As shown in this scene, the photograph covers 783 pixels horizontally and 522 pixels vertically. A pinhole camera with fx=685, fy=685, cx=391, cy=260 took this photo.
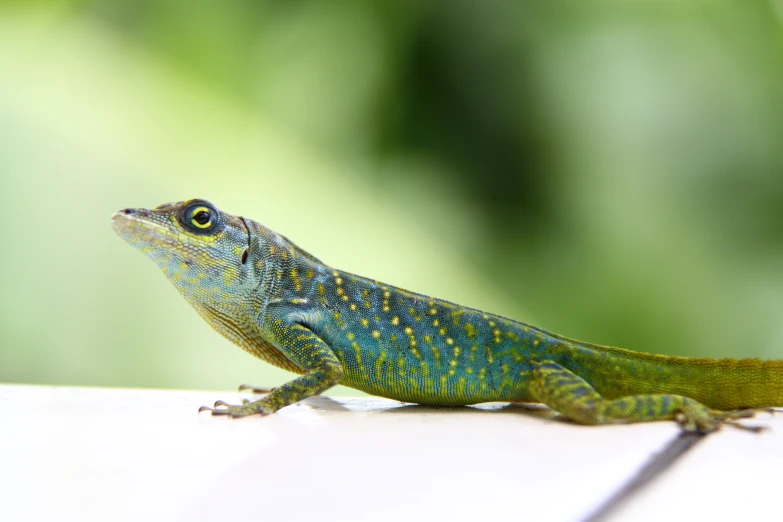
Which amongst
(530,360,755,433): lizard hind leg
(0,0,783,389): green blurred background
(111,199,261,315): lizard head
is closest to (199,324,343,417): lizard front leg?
(111,199,261,315): lizard head

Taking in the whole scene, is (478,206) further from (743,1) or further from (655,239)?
(743,1)

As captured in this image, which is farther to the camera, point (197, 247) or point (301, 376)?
point (197, 247)

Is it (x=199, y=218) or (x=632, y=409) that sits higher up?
(x=199, y=218)

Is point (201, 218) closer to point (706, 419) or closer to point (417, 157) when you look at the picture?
point (706, 419)

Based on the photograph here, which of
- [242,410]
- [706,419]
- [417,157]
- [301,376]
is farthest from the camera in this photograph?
[417,157]

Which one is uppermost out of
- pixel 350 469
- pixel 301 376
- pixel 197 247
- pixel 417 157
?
pixel 417 157

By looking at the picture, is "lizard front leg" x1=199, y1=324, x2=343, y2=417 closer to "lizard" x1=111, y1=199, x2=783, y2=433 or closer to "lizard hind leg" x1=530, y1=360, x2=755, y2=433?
"lizard" x1=111, y1=199, x2=783, y2=433

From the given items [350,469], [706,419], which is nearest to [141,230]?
[350,469]

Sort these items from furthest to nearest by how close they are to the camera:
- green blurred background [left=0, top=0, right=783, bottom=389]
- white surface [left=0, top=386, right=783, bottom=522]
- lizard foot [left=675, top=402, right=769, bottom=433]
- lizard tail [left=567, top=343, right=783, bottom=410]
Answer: green blurred background [left=0, top=0, right=783, bottom=389] < lizard tail [left=567, top=343, right=783, bottom=410] < lizard foot [left=675, top=402, right=769, bottom=433] < white surface [left=0, top=386, right=783, bottom=522]
